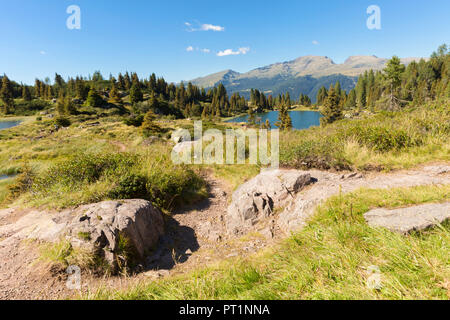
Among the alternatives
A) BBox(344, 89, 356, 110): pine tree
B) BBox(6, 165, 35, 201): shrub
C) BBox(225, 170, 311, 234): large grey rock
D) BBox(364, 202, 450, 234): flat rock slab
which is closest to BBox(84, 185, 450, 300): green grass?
BBox(364, 202, 450, 234): flat rock slab

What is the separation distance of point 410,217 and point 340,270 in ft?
5.71

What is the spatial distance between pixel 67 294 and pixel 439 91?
91072 millimetres

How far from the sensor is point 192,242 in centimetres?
561

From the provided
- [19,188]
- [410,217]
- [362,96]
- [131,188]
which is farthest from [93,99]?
[362,96]

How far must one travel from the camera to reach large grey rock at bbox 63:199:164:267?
404 cm

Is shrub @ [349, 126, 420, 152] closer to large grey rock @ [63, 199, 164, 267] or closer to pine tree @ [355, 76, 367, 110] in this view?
large grey rock @ [63, 199, 164, 267]

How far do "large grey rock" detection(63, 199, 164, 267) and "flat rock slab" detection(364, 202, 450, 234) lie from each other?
4.82 metres

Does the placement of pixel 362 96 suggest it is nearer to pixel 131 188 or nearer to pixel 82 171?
pixel 131 188

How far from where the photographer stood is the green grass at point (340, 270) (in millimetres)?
1911

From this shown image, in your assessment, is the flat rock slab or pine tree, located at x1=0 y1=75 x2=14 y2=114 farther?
pine tree, located at x1=0 y1=75 x2=14 y2=114

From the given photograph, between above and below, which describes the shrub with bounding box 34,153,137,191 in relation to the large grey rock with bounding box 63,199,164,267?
above
